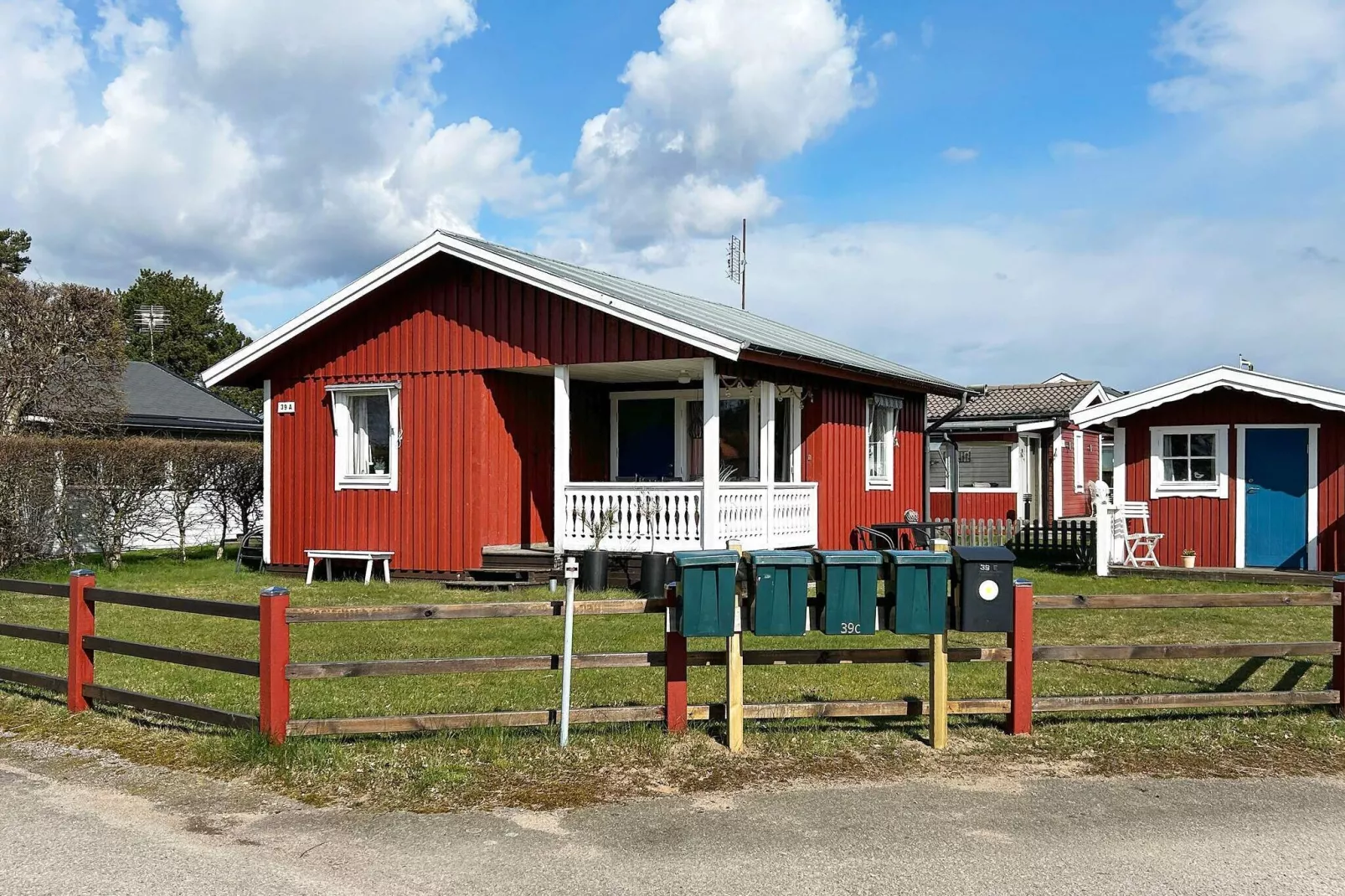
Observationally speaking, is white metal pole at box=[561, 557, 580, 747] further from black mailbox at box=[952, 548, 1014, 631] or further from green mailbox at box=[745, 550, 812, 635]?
black mailbox at box=[952, 548, 1014, 631]

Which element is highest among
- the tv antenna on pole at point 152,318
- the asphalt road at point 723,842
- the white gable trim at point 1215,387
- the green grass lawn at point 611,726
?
the tv antenna on pole at point 152,318

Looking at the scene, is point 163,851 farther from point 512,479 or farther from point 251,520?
point 251,520

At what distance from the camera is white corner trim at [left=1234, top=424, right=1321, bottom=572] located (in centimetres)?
1655

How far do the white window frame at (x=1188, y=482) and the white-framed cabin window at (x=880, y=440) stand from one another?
4111mm

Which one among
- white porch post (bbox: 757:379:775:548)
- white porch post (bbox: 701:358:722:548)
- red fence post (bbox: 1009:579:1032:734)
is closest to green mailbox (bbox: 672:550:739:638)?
red fence post (bbox: 1009:579:1032:734)

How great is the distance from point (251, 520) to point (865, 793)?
55.6 feet

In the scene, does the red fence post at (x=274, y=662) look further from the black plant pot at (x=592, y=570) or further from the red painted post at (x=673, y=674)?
the black plant pot at (x=592, y=570)

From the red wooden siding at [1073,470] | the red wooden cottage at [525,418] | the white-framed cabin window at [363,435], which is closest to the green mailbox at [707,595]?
the red wooden cottage at [525,418]

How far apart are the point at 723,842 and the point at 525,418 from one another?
11.4 meters

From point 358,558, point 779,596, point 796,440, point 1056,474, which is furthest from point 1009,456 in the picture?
point 779,596

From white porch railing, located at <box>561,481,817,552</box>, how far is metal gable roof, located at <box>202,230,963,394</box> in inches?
73.5

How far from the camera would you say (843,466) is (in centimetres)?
1800

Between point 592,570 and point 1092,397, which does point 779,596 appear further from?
point 1092,397

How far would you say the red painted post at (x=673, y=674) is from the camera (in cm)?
649
